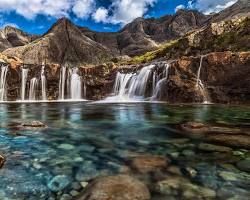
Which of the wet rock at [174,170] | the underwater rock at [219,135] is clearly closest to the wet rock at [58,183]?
the wet rock at [174,170]

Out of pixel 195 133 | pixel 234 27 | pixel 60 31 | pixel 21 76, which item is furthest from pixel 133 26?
pixel 195 133

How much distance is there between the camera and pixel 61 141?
9.20 meters

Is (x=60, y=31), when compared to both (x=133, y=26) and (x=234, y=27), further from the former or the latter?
(x=234, y=27)

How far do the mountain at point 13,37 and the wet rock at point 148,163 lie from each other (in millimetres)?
146163

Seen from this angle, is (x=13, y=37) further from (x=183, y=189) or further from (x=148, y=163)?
(x=183, y=189)

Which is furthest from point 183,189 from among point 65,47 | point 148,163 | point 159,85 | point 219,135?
point 65,47

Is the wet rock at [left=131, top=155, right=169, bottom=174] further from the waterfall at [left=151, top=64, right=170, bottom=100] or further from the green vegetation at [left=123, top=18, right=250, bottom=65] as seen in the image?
the green vegetation at [left=123, top=18, right=250, bottom=65]

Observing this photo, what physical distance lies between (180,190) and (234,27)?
195ft

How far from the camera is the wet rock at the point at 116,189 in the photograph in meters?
4.57

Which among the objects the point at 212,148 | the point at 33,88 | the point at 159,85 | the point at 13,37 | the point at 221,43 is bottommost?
the point at 212,148

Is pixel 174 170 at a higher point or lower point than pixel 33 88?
lower

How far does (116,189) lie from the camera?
191 inches

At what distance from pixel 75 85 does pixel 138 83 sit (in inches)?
364

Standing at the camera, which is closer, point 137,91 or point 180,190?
point 180,190
